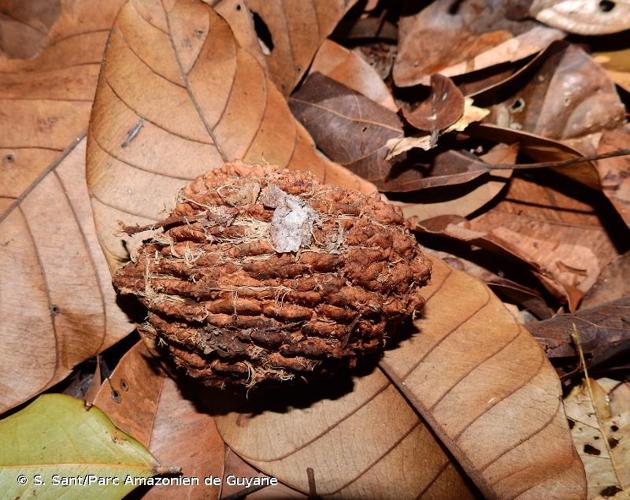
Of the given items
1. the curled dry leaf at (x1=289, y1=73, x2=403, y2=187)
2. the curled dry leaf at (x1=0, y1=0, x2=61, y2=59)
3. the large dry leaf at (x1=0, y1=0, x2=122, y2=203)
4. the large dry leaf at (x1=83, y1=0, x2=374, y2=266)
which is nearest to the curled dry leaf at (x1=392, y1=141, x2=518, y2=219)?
the curled dry leaf at (x1=289, y1=73, x2=403, y2=187)

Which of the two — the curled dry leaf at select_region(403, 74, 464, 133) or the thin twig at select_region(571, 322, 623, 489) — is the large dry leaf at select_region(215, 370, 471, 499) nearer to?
the thin twig at select_region(571, 322, 623, 489)

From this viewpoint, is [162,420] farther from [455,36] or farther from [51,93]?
[455,36]

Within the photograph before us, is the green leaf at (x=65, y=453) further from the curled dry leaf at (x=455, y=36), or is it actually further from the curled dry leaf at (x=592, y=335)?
the curled dry leaf at (x=455, y=36)

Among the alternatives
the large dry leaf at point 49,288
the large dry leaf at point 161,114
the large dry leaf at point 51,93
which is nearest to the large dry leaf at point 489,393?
the large dry leaf at point 161,114

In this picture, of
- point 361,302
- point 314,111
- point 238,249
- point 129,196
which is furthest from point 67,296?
point 314,111

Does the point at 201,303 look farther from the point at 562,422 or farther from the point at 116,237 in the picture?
the point at 562,422

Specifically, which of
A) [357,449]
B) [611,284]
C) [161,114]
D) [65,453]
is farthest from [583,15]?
[65,453]
